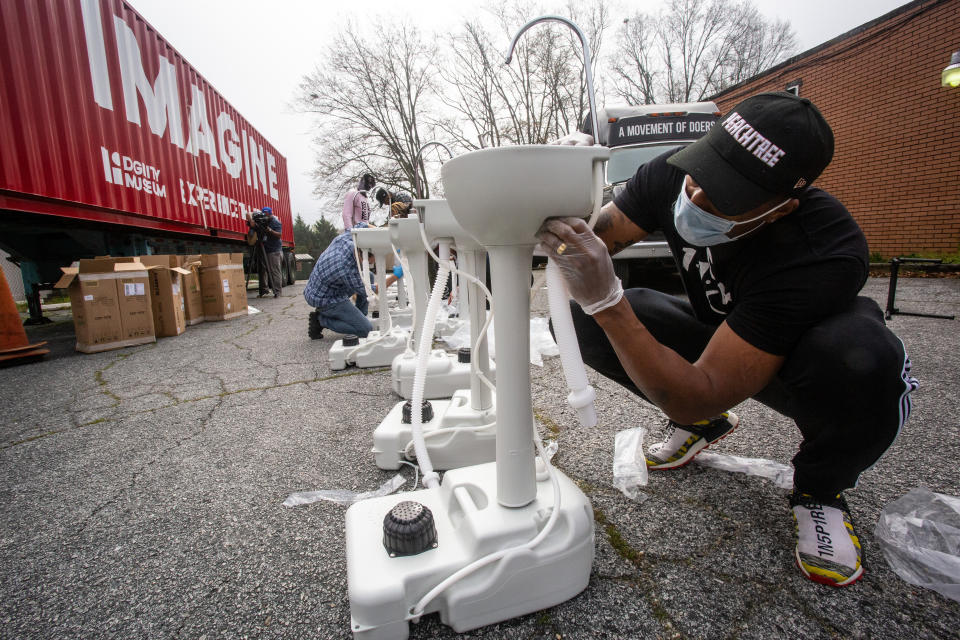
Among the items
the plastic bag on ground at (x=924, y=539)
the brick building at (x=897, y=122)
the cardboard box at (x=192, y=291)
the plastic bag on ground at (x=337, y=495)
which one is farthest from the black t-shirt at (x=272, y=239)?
the brick building at (x=897, y=122)

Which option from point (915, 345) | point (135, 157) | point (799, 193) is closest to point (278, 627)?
point (799, 193)

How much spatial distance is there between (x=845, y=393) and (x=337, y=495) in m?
1.22

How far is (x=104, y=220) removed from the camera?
3.52 meters

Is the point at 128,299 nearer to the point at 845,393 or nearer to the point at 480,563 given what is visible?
the point at 480,563

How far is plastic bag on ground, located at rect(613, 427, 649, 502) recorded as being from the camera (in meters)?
1.14

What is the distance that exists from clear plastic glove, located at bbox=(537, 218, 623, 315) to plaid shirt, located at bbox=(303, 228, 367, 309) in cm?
242

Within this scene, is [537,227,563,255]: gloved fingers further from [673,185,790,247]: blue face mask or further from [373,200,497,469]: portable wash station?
[373,200,497,469]: portable wash station

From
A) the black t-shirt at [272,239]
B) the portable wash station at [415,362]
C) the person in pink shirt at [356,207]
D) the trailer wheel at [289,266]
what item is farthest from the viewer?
the trailer wheel at [289,266]

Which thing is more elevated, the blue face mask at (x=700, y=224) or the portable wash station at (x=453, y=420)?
the blue face mask at (x=700, y=224)

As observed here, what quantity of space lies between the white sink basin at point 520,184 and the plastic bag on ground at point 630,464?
2.70 feet

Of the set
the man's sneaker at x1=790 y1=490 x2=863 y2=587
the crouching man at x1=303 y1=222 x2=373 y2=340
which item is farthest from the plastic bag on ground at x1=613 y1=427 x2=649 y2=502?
the crouching man at x1=303 y1=222 x2=373 y2=340

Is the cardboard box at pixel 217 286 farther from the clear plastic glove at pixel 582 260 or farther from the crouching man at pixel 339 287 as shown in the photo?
the clear plastic glove at pixel 582 260

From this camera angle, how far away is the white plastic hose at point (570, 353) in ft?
2.25

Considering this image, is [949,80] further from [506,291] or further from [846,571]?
[506,291]
